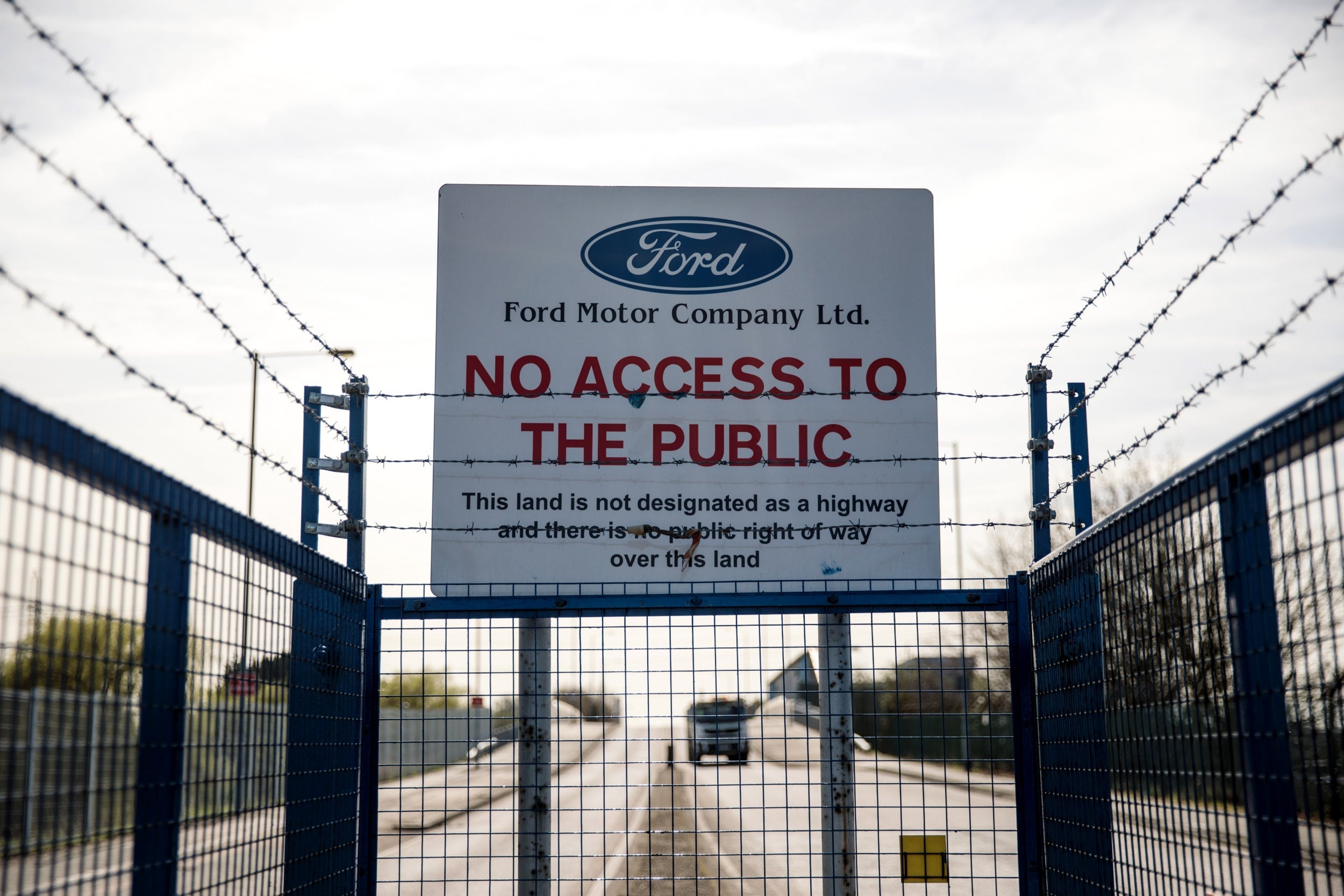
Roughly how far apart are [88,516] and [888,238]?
155 inches

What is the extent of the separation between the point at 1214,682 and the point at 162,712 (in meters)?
2.69

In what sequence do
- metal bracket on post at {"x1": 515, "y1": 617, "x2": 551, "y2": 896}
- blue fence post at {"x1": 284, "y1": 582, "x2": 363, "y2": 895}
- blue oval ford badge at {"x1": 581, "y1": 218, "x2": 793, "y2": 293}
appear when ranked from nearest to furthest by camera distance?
1. blue fence post at {"x1": 284, "y1": 582, "x2": 363, "y2": 895}
2. metal bracket on post at {"x1": 515, "y1": 617, "x2": 551, "y2": 896}
3. blue oval ford badge at {"x1": 581, "y1": 218, "x2": 793, "y2": 293}

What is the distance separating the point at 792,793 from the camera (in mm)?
18500

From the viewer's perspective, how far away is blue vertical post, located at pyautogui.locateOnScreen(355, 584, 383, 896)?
5.25 metres

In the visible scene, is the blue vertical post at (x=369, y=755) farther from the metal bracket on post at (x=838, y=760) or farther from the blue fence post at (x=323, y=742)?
the metal bracket on post at (x=838, y=760)

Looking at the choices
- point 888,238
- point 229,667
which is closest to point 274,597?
point 229,667

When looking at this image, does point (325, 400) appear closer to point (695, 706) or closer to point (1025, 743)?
point (695, 706)

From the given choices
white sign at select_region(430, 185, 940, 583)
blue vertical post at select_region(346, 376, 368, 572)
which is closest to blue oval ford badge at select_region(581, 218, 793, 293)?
white sign at select_region(430, 185, 940, 583)

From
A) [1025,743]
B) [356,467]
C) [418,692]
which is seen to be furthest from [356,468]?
[1025,743]

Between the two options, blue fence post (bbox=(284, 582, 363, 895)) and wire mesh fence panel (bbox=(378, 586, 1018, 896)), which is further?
wire mesh fence panel (bbox=(378, 586, 1018, 896))

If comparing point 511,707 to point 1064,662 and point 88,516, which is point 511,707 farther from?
point 88,516

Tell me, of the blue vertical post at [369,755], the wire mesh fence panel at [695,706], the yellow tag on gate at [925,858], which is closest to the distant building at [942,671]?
the wire mesh fence panel at [695,706]

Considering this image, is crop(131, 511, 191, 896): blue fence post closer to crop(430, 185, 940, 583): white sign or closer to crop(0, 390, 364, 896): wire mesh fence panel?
crop(0, 390, 364, 896): wire mesh fence panel

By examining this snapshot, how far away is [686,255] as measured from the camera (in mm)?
5727
